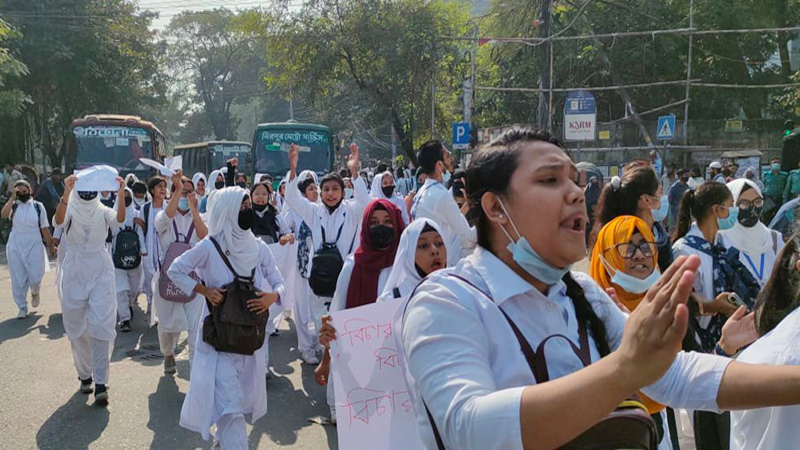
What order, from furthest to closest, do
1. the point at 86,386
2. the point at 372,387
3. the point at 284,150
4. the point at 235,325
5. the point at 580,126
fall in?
1. the point at 284,150
2. the point at 580,126
3. the point at 86,386
4. the point at 235,325
5. the point at 372,387

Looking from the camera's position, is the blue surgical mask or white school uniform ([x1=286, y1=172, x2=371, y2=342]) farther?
white school uniform ([x1=286, y1=172, x2=371, y2=342])

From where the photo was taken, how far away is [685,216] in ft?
16.2

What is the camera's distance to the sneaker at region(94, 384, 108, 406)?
591 cm

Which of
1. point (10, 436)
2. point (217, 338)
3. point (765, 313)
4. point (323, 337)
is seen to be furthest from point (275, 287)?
point (765, 313)

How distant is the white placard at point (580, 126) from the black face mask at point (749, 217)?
11.8 m

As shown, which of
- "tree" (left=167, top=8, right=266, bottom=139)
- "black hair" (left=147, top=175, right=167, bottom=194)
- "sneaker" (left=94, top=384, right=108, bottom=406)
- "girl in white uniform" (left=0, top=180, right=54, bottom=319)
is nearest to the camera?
"sneaker" (left=94, top=384, right=108, bottom=406)

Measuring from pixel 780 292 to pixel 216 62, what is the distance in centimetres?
6119

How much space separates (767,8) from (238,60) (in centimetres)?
4423

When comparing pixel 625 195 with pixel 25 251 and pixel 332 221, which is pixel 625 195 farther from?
pixel 25 251

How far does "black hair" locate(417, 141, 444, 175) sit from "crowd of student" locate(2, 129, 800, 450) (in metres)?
0.02

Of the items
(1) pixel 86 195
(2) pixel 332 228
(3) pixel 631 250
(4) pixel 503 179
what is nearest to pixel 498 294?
(4) pixel 503 179

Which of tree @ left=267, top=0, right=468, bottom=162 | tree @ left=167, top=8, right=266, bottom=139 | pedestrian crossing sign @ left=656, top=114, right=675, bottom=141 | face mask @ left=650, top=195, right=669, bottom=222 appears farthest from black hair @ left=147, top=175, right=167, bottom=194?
tree @ left=167, top=8, right=266, bottom=139

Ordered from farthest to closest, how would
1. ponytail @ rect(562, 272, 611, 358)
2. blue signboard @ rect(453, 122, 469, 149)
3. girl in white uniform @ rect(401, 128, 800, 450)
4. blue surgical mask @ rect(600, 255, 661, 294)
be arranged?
blue signboard @ rect(453, 122, 469, 149) < blue surgical mask @ rect(600, 255, 661, 294) < ponytail @ rect(562, 272, 611, 358) < girl in white uniform @ rect(401, 128, 800, 450)

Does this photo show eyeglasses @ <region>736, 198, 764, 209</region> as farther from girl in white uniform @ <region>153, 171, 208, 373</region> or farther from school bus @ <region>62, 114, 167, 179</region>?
school bus @ <region>62, 114, 167, 179</region>
